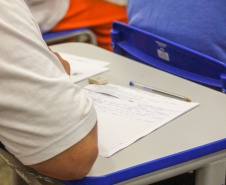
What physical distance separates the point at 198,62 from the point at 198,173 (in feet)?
1.51

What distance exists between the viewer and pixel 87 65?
1.30m

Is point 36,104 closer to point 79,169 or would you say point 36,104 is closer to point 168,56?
point 79,169

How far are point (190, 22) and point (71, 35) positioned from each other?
1437 mm

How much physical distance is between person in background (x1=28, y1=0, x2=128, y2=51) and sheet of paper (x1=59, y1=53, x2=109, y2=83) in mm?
1143

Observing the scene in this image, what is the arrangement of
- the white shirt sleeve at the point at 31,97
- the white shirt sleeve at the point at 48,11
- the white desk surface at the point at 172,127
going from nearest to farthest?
1. the white shirt sleeve at the point at 31,97
2. the white desk surface at the point at 172,127
3. the white shirt sleeve at the point at 48,11

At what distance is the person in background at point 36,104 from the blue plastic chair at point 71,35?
1.90m

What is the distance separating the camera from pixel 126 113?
3.04 ft

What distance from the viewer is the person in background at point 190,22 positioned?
1198mm

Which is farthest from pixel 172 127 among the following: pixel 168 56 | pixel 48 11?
pixel 48 11

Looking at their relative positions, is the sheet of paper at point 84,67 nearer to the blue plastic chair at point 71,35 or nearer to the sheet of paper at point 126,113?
the sheet of paper at point 126,113

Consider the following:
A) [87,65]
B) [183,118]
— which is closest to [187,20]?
→ [87,65]

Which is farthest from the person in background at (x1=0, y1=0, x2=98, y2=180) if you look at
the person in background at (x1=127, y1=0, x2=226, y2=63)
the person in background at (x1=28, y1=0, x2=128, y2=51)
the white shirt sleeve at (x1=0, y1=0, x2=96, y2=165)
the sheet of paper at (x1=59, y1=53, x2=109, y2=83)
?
the person in background at (x1=28, y1=0, x2=128, y2=51)

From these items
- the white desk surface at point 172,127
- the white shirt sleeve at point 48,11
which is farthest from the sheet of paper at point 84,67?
the white shirt sleeve at point 48,11

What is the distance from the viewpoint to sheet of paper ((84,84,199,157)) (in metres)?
0.81
